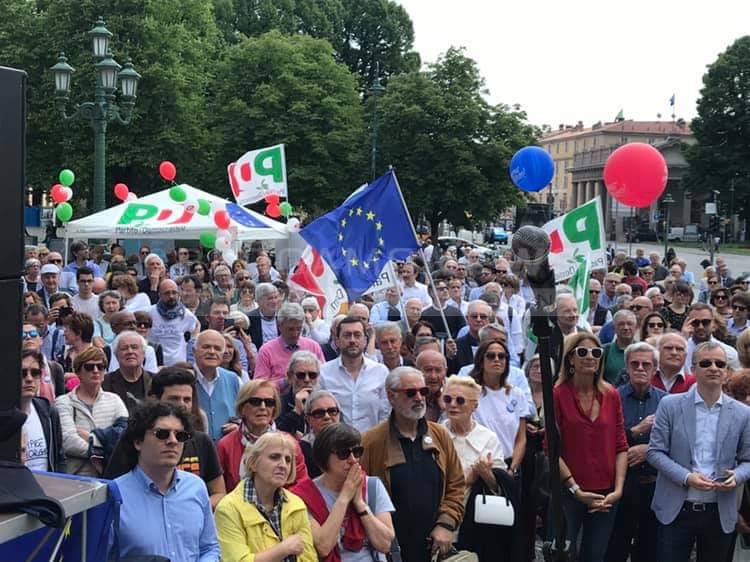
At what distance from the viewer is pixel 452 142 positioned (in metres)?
33.3

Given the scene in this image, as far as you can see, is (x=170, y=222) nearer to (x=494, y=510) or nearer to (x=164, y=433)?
(x=494, y=510)

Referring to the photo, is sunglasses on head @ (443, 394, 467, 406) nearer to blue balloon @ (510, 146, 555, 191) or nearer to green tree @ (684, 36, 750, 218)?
blue balloon @ (510, 146, 555, 191)

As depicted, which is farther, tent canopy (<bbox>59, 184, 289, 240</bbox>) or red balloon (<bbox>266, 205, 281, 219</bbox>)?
red balloon (<bbox>266, 205, 281, 219</bbox>)

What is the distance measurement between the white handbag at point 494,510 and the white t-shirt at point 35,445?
2.32 metres

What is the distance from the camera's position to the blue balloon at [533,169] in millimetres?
14445

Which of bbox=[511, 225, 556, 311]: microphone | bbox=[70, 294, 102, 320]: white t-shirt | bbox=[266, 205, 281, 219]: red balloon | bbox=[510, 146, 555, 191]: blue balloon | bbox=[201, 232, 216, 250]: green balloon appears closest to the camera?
bbox=[511, 225, 556, 311]: microphone

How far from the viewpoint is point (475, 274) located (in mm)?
14797

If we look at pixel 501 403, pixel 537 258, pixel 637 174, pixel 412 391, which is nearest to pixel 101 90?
pixel 637 174

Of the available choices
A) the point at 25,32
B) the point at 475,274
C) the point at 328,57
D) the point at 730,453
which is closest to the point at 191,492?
the point at 730,453

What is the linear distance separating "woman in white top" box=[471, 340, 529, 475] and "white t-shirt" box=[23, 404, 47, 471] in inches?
101

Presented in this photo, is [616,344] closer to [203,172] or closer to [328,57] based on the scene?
[203,172]

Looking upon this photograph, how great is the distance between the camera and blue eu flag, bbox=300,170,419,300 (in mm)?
9984

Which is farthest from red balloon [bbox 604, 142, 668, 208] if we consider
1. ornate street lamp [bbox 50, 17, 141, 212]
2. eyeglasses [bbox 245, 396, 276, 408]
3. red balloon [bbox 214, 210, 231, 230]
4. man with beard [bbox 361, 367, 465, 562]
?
ornate street lamp [bbox 50, 17, 141, 212]

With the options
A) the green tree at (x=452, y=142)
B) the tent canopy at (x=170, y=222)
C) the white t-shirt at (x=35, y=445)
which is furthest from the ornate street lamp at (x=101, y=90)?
the green tree at (x=452, y=142)
